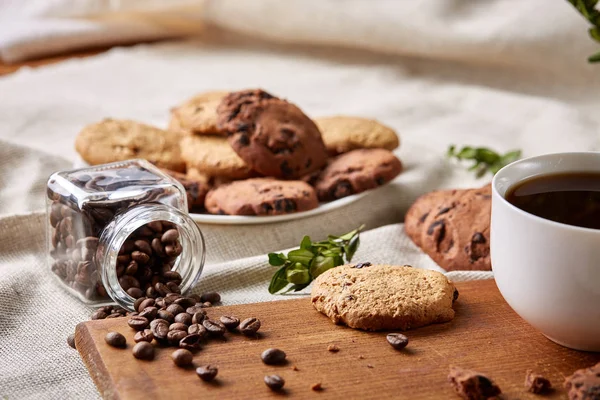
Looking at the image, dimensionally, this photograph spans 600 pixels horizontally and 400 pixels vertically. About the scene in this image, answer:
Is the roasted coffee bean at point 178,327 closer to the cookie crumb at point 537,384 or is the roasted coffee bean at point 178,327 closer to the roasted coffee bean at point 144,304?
the roasted coffee bean at point 144,304

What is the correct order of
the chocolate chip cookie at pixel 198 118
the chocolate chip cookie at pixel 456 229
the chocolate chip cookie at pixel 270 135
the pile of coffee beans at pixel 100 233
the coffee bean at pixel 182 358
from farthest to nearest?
1. the chocolate chip cookie at pixel 198 118
2. the chocolate chip cookie at pixel 270 135
3. the chocolate chip cookie at pixel 456 229
4. the pile of coffee beans at pixel 100 233
5. the coffee bean at pixel 182 358

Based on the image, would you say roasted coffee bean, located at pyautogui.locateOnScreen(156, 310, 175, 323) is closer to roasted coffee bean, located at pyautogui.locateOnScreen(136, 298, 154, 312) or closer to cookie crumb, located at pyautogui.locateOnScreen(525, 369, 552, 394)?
roasted coffee bean, located at pyautogui.locateOnScreen(136, 298, 154, 312)

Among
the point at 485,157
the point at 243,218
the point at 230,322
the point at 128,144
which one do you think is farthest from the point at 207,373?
the point at 485,157

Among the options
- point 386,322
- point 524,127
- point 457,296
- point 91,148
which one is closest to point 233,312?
point 386,322

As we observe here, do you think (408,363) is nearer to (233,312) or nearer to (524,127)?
(233,312)

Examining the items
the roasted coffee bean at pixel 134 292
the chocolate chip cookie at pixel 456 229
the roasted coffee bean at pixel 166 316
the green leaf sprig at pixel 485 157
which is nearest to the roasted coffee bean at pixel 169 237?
the roasted coffee bean at pixel 134 292
